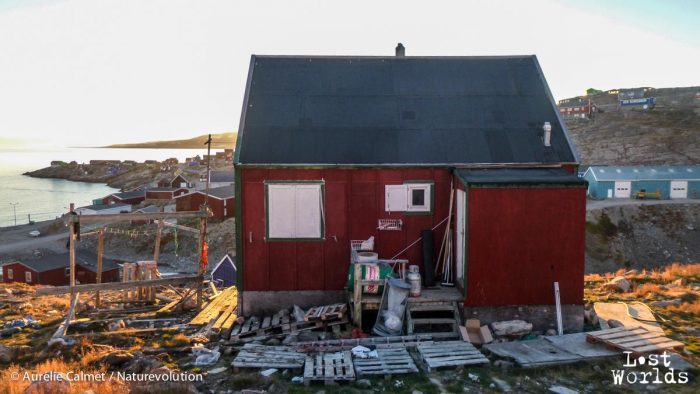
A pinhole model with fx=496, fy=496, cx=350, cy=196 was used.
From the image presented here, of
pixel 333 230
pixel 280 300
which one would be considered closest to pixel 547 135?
pixel 333 230

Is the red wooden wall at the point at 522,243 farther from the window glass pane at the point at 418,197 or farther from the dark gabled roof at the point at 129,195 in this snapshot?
the dark gabled roof at the point at 129,195

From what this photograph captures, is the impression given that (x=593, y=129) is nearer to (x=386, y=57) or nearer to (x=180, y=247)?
(x=180, y=247)

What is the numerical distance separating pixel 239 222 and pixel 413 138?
18.1ft

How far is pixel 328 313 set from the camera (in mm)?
12523

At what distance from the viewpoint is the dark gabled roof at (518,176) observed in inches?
480

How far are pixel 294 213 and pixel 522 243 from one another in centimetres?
604

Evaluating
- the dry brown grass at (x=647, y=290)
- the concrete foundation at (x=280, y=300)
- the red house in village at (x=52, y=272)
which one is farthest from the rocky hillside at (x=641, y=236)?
the red house in village at (x=52, y=272)

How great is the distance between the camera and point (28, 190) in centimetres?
14175

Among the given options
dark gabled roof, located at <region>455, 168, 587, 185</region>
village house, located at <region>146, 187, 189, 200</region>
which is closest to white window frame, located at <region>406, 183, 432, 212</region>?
dark gabled roof, located at <region>455, 168, 587, 185</region>

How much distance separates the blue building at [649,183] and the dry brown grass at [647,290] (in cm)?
4533

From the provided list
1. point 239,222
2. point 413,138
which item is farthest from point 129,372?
point 413,138

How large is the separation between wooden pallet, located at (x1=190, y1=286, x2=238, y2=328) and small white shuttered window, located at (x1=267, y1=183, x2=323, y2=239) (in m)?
2.72

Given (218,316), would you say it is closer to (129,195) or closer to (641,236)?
(641,236)

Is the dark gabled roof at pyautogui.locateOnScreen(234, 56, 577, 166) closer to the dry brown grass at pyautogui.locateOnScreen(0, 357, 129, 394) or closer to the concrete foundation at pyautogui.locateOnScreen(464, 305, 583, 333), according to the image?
the concrete foundation at pyautogui.locateOnScreen(464, 305, 583, 333)
